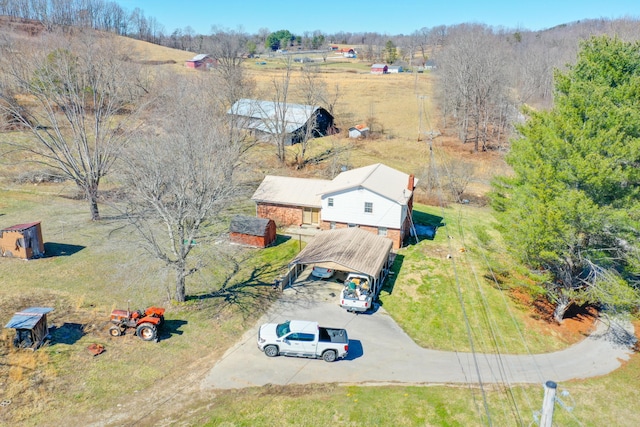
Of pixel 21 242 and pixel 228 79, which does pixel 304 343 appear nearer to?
pixel 21 242

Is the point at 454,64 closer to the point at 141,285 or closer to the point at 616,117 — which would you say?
the point at 616,117

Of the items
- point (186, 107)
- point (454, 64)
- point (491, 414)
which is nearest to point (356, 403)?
point (491, 414)

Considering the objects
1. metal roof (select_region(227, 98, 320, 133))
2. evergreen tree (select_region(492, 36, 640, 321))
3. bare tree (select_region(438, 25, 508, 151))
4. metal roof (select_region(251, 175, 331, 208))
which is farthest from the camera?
bare tree (select_region(438, 25, 508, 151))

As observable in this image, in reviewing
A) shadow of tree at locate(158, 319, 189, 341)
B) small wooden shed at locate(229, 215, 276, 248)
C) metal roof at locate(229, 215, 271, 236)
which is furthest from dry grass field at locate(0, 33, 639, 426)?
metal roof at locate(229, 215, 271, 236)

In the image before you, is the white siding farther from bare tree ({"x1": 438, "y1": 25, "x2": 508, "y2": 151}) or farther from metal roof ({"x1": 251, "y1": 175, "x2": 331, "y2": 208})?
bare tree ({"x1": 438, "y1": 25, "x2": 508, "y2": 151})

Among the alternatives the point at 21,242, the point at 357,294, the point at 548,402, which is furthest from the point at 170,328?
the point at 548,402

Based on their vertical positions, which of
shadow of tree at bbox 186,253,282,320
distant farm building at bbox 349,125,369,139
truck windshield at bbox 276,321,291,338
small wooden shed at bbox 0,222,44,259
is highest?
distant farm building at bbox 349,125,369,139

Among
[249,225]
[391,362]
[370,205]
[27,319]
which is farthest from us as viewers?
[249,225]
